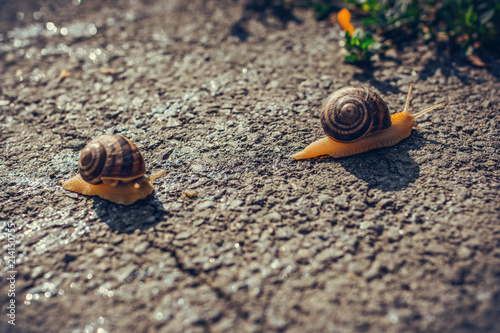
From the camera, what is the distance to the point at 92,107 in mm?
3824

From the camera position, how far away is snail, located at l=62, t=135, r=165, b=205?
273 cm

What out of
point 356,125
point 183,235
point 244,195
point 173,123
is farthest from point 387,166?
point 173,123

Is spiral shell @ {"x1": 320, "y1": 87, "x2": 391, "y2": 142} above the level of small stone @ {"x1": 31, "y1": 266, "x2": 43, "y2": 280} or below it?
above

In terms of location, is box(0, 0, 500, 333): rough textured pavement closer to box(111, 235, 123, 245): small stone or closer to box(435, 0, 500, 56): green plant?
box(111, 235, 123, 245): small stone

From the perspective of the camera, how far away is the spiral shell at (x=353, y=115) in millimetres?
2965

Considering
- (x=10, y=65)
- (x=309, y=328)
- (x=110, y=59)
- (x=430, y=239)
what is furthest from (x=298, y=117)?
(x=10, y=65)

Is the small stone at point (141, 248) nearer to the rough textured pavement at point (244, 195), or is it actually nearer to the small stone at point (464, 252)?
the rough textured pavement at point (244, 195)

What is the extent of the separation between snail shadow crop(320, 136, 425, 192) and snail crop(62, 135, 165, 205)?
163cm

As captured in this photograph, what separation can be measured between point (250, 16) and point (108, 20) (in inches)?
78.4

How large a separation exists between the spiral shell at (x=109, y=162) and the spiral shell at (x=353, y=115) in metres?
1.61

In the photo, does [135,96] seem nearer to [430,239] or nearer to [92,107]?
[92,107]

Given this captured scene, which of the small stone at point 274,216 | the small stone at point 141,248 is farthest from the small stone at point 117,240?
the small stone at point 274,216

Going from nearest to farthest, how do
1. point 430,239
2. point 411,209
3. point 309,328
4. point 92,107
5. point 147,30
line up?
point 309,328, point 430,239, point 411,209, point 92,107, point 147,30

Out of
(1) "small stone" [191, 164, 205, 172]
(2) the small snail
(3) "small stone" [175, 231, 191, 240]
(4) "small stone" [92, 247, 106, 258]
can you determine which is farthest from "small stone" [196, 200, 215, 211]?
(2) the small snail
